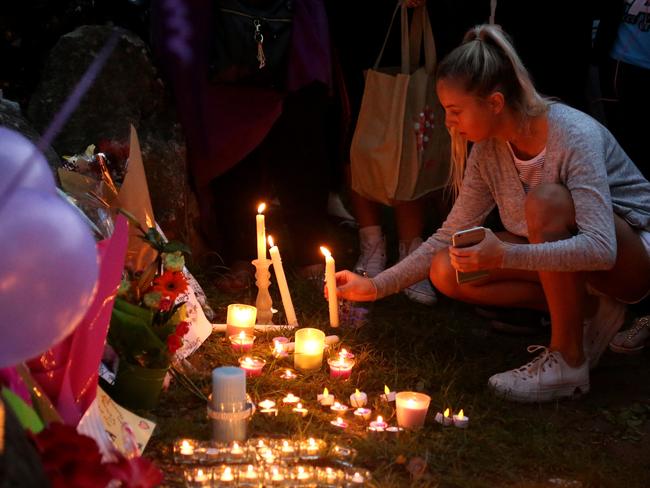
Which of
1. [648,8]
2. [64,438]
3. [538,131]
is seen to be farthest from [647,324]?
[64,438]

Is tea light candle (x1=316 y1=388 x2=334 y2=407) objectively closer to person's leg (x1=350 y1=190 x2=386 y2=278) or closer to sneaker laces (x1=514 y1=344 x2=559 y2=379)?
sneaker laces (x1=514 y1=344 x2=559 y2=379)

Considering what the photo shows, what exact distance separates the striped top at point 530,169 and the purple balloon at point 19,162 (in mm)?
1781

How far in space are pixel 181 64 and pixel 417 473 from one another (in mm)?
2269

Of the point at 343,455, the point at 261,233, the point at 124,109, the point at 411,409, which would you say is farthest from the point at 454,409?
the point at 124,109

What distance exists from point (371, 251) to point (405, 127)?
0.64 meters

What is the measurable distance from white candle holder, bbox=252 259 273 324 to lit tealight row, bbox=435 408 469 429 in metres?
0.98

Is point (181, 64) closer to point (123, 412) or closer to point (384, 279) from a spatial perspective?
point (384, 279)

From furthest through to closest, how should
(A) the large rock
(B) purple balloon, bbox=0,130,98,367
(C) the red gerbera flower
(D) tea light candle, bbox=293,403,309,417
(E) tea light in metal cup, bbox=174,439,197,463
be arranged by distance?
(A) the large rock < (D) tea light candle, bbox=293,403,309,417 < (C) the red gerbera flower < (E) tea light in metal cup, bbox=174,439,197,463 < (B) purple balloon, bbox=0,130,98,367

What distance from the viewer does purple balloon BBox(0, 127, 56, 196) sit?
179cm

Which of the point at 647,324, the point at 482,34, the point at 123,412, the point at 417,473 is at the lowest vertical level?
the point at 647,324

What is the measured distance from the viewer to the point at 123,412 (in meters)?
2.44

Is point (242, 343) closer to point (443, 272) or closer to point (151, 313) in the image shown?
point (151, 313)

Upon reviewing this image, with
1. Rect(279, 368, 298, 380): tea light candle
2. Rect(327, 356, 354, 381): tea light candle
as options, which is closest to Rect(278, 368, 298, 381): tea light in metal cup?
Rect(279, 368, 298, 380): tea light candle

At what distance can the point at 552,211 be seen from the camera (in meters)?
2.98
